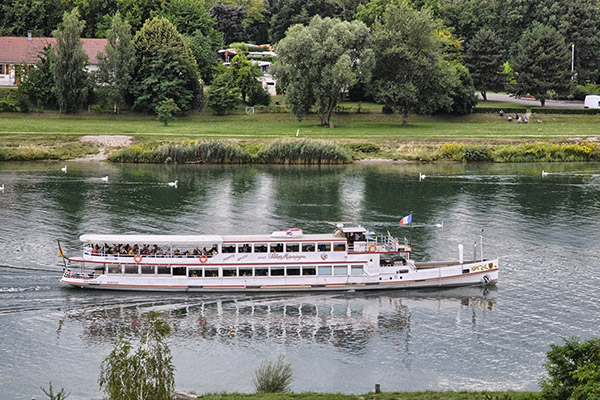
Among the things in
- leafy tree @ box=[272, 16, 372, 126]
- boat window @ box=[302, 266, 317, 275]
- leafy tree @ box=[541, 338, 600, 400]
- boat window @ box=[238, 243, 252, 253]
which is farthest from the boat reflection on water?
leafy tree @ box=[272, 16, 372, 126]

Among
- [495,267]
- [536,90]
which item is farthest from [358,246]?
[536,90]

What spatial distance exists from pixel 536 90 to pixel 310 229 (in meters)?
90.8

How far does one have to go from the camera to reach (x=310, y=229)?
262 feet

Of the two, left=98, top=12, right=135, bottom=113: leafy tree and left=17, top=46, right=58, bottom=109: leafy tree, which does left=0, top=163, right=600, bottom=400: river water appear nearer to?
left=98, top=12, right=135, bottom=113: leafy tree

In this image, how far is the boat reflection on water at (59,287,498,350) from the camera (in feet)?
178

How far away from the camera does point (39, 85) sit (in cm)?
14862

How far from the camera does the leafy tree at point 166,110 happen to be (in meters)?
143

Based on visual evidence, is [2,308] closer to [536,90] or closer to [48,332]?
[48,332]

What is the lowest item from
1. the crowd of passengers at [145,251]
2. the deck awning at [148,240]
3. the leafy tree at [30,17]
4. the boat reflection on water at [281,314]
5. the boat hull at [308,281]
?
the boat reflection on water at [281,314]

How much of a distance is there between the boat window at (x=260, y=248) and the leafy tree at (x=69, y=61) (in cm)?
8956

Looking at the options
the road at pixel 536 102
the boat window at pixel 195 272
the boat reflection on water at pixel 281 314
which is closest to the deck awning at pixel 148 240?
the boat window at pixel 195 272

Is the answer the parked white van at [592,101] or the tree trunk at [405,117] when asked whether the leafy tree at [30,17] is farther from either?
the parked white van at [592,101]

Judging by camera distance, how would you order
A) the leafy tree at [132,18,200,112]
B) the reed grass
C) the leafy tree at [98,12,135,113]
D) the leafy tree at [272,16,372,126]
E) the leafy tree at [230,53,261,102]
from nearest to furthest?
the reed grass < the leafy tree at [272,16,372,126] < the leafy tree at [98,12,135,113] < the leafy tree at [132,18,200,112] < the leafy tree at [230,53,261,102]

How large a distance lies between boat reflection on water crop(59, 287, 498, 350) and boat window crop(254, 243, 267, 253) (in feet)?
12.4
